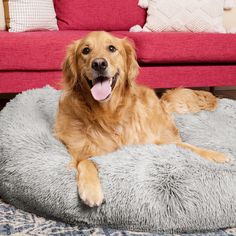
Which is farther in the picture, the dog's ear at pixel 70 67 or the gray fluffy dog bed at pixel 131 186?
the dog's ear at pixel 70 67

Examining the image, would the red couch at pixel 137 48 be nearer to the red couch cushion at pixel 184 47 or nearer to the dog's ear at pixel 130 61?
the red couch cushion at pixel 184 47

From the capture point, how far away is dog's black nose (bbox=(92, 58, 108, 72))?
5.71 ft

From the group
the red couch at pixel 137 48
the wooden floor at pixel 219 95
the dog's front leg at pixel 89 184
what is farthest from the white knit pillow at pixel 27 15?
the dog's front leg at pixel 89 184

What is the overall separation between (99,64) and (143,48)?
54.8 inches

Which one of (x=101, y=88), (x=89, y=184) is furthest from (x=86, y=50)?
(x=89, y=184)

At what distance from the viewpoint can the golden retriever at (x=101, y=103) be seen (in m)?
1.83

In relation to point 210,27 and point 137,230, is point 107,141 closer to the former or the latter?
point 137,230

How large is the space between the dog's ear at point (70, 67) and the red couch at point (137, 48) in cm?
88

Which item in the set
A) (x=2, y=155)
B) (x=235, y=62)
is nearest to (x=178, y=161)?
(x=2, y=155)

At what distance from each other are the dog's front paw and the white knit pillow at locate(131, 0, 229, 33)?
2.49 meters

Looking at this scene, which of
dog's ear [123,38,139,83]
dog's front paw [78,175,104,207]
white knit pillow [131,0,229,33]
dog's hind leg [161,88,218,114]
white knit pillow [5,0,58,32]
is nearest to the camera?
dog's front paw [78,175,104,207]

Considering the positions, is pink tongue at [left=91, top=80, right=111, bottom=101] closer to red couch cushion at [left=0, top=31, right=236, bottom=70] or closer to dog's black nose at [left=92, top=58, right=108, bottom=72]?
dog's black nose at [left=92, top=58, right=108, bottom=72]

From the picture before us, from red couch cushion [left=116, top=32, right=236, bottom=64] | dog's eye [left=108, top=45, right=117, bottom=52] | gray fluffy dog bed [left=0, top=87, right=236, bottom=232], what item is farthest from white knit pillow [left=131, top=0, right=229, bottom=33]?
gray fluffy dog bed [left=0, top=87, right=236, bottom=232]

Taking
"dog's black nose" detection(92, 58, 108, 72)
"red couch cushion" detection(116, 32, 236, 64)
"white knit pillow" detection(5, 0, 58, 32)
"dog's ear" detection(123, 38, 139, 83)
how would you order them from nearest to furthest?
1. "dog's black nose" detection(92, 58, 108, 72)
2. "dog's ear" detection(123, 38, 139, 83)
3. "red couch cushion" detection(116, 32, 236, 64)
4. "white knit pillow" detection(5, 0, 58, 32)
